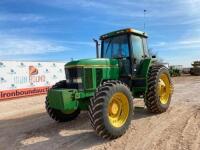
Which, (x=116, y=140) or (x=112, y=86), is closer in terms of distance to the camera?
(x=116, y=140)

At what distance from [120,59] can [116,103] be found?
2094 mm

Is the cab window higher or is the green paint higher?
the cab window

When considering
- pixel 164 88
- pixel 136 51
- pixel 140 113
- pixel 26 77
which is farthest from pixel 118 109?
pixel 26 77

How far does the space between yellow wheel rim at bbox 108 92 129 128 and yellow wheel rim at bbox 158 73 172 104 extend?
259cm

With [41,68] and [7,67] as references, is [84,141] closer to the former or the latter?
[7,67]

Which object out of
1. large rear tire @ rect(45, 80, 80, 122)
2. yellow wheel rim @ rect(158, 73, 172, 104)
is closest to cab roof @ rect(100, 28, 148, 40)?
yellow wheel rim @ rect(158, 73, 172, 104)

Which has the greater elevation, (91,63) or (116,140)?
(91,63)

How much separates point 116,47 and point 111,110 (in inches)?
109

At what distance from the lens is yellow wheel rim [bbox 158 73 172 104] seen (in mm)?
9627

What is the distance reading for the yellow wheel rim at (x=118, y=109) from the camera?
22.7ft

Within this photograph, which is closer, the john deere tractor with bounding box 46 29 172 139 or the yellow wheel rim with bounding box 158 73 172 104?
the john deere tractor with bounding box 46 29 172 139

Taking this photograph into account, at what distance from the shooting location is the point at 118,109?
720 centimetres

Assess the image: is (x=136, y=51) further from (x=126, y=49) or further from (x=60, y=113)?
(x=60, y=113)

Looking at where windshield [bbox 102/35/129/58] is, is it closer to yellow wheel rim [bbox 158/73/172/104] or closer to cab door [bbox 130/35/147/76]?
cab door [bbox 130/35/147/76]
